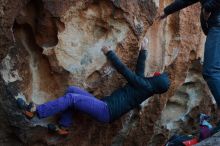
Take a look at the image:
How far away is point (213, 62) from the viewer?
15.8ft

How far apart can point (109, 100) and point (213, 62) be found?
130 centimetres

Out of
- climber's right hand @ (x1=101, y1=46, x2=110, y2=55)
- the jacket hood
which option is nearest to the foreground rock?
the jacket hood

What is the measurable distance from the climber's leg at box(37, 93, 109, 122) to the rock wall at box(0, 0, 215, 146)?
0.84 ft

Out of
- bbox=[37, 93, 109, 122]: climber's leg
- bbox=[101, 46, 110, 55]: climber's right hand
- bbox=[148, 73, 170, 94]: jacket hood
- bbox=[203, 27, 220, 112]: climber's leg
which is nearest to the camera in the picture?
bbox=[203, 27, 220, 112]: climber's leg

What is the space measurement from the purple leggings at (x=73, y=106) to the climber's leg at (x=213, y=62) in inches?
47.9

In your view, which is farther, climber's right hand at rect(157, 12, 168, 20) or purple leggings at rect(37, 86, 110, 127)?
climber's right hand at rect(157, 12, 168, 20)

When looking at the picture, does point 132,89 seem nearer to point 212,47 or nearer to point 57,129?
point 57,129

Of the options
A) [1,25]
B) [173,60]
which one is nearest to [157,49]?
[173,60]

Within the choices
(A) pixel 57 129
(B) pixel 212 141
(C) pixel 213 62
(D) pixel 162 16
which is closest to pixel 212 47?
(C) pixel 213 62

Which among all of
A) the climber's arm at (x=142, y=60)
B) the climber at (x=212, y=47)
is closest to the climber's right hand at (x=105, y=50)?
the climber's arm at (x=142, y=60)

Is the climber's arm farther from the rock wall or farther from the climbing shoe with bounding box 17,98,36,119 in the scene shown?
the climbing shoe with bounding box 17,98,36,119

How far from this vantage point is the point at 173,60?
6.54 metres

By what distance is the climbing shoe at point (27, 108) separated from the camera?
5.28 m

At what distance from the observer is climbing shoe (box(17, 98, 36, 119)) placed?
5281 millimetres
